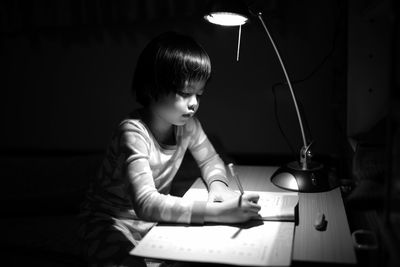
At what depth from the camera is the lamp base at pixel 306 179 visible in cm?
135

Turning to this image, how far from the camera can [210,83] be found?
1974 mm

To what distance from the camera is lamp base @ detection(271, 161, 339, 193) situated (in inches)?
53.1

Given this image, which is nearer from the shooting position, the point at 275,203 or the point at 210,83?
the point at 275,203

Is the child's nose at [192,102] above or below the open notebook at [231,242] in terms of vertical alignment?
above

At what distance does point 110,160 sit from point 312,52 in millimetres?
985

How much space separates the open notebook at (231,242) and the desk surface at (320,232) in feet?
0.11

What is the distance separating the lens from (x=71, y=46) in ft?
6.82

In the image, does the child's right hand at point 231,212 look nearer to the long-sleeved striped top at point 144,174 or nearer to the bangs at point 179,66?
the long-sleeved striped top at point 144,174

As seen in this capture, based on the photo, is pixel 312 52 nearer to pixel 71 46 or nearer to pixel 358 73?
pixel 358 73

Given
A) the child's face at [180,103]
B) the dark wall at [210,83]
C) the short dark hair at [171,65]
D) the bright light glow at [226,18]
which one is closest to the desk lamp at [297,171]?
the bright light glow at [226,18]

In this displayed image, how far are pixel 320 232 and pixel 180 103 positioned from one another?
21.3 inches

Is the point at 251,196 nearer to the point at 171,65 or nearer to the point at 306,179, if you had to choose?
the point at 306,179

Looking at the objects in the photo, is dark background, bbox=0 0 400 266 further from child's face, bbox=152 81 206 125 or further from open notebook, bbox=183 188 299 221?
child's face, bbox=152 81 206 125

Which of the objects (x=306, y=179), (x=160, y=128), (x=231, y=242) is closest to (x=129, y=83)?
(x=160, y=128)
